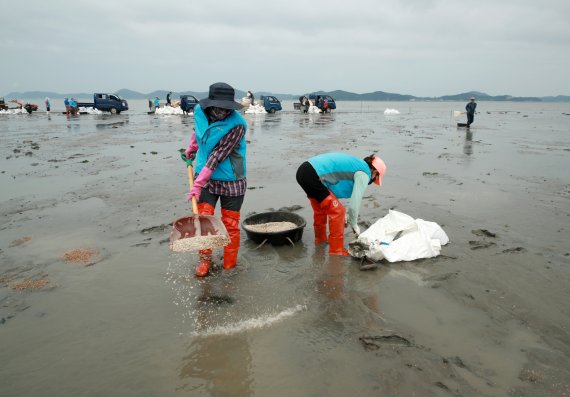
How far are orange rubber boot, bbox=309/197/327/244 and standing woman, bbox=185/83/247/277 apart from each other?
116cm

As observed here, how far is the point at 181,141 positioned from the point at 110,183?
778cm

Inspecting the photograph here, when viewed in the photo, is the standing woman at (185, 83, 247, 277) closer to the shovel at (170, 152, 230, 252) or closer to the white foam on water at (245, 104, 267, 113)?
the shovel at (170, 152, 230, 252)

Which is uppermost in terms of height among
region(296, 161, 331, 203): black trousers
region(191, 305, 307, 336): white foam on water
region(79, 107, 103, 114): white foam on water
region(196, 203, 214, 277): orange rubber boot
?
region(79, 107, 103, 114): white foam on water

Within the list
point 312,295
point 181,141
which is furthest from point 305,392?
point 181,141

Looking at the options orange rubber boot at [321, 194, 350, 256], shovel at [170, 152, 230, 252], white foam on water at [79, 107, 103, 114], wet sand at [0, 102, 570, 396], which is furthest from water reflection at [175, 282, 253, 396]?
white foam on water at [79, 107, 103, 114]

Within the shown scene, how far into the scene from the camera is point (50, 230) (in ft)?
17.4

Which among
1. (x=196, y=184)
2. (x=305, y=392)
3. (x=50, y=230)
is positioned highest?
(x=196, y=184)

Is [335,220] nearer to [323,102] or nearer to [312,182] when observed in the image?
[312,182]

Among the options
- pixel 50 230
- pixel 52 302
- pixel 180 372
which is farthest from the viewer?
pixel 50 230

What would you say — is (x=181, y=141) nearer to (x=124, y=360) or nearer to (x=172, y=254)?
(x=172, y=254)

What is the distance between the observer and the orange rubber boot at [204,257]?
3.95m

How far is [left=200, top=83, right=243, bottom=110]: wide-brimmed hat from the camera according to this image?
3.54 metres

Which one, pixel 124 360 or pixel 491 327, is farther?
pixel 491 327

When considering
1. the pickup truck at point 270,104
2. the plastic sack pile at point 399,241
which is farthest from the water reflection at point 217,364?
the pickup truck at point 270,104
